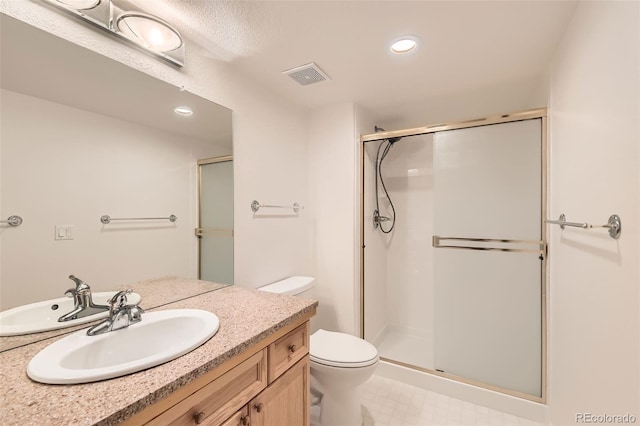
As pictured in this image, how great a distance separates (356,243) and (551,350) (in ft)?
4.50

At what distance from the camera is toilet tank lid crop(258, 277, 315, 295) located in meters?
1.90

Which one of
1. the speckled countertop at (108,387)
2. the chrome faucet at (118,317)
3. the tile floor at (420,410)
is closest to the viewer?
the speckled countertop at (108,387)

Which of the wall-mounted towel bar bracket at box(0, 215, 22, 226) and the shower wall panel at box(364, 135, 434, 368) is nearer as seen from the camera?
the wall-mounted towel bar bracket at box(0, 215, 22, 226)

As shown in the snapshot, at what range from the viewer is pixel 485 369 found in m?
1.88

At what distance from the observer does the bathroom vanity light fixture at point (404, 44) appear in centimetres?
146

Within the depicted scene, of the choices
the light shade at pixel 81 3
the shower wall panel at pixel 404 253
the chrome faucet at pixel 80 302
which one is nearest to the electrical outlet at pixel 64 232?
the chrome faucet at pixel 80 302

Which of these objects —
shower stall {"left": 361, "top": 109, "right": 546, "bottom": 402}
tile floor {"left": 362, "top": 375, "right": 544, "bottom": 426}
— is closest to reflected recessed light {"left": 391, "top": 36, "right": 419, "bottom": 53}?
shower stall {"left": 361, "top": 109, "right": 546, "bottom": 402}

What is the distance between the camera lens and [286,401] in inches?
44.5

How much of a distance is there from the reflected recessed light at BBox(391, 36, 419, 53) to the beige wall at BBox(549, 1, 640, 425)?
27.2 inches

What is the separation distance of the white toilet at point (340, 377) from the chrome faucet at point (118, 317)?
38.6 inches

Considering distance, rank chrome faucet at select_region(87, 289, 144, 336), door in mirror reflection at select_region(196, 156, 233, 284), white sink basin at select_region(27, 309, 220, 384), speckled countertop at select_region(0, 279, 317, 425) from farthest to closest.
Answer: door in mirror reflection at select_region(196, 156, 233, 284) < chrome faucet at select_region(87, 289, 144, 336) < white sink basin at select_region(27, 309, 220, 384) < speckled countertop at select_region(0, 279, 317, 425)

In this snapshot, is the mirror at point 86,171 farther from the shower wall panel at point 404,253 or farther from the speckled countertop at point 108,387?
the shower wall panel at point 404,253

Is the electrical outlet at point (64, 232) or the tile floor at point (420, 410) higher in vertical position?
the electrical outlet at point (64, 232)

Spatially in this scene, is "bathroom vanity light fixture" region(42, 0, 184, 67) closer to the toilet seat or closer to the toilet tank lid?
the toilet tank lid
